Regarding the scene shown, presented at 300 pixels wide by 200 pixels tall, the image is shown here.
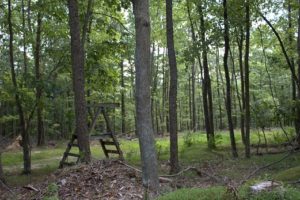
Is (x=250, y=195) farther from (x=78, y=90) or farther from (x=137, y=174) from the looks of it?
(x=78, y=90)

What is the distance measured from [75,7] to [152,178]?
259 inches

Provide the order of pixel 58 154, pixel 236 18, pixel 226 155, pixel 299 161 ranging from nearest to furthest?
pixel 299 161
pixel 236 18
pixel 226 155
pixel 58 154

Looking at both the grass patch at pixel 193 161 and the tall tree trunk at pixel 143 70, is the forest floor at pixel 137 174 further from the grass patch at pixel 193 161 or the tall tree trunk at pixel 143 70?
the tall tree trunk at pixel 143 70

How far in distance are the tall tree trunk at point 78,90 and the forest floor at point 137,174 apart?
714 mm

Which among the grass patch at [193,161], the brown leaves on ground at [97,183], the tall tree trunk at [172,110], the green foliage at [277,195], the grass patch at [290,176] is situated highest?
the tall tree trunk at [172,110]

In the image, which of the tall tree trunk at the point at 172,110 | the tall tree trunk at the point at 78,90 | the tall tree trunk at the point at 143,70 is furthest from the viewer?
the tall tree trunk at the point at 172,110

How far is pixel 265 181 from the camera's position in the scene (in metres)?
5.09

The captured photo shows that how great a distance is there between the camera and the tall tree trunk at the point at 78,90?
36.0 ft

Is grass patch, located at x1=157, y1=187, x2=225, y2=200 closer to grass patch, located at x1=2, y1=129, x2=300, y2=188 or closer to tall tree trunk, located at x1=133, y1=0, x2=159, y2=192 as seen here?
tall tree trunk, located at x1=133, y1=0, x2=159, y2=192

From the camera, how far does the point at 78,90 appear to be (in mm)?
11125

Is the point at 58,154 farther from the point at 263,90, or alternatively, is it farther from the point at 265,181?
the point at 263,90

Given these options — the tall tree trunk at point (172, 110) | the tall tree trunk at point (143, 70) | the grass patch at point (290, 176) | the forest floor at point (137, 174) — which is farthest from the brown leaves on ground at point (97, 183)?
the grass patch at point (290, 176)

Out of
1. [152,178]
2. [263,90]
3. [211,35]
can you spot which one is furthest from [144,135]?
[263,90]

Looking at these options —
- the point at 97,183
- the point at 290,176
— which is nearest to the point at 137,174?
the point at 97,183
